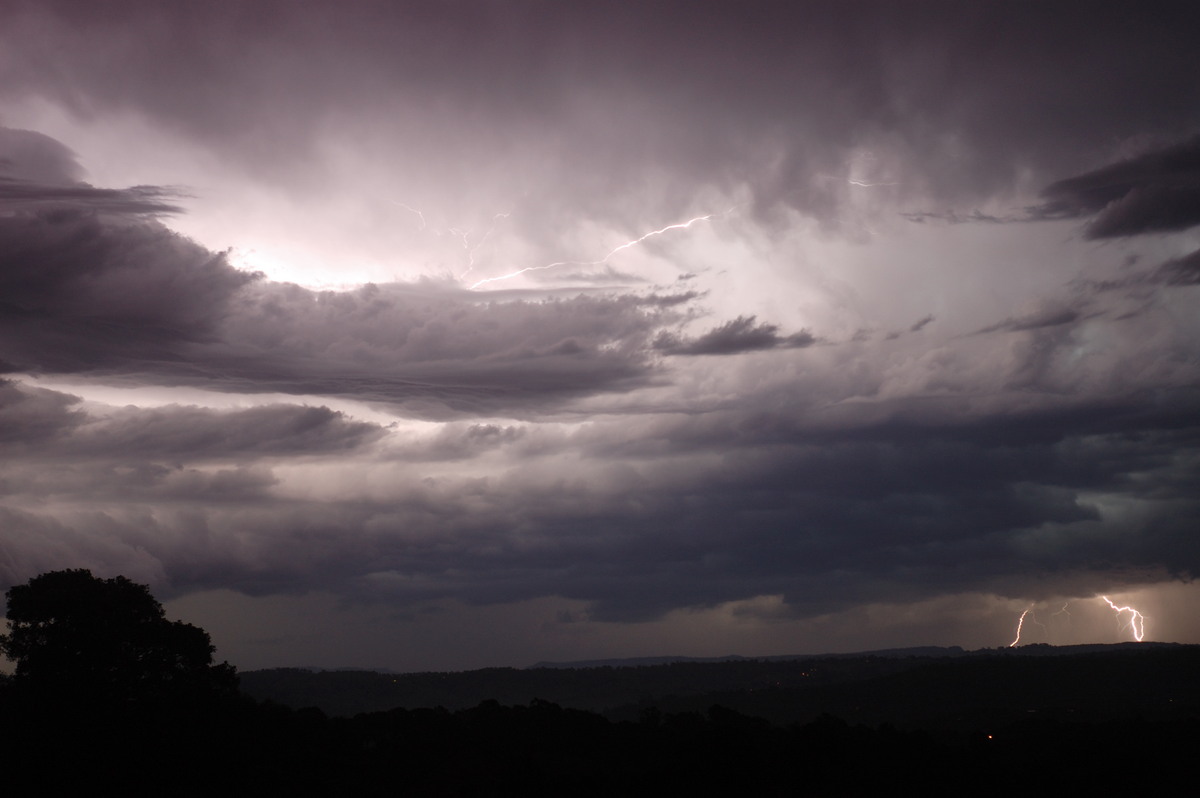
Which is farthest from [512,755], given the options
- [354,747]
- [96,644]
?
[96,644]

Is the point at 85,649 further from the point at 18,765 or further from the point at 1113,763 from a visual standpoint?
the point at 1113,763

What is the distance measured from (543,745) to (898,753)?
3159 centimetres

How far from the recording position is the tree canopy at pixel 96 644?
223ft

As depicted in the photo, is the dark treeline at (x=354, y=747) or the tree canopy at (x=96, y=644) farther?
the tree canopy at (x=96, y=644)

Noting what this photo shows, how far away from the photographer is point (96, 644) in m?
69.5

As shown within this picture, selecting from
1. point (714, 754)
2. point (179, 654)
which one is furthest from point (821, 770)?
point (179, 654)

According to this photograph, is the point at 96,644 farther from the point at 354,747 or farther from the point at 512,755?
the point at 512,755

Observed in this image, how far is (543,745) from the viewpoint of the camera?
91.9 meters

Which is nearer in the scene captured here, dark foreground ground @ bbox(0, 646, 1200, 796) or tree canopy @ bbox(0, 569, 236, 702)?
dark foreground ground @ bbox(0, 646, 1200, 796)

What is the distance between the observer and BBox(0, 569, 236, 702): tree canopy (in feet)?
223

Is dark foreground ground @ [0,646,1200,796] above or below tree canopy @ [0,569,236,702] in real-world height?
below

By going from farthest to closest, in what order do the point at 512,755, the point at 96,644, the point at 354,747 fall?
1. the point at 512,755
2. the point at 354,747
3. the point at 96,644

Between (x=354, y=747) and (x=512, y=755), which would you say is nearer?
(x=354, y=747)

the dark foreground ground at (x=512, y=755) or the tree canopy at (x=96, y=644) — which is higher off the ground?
the tree canopy at (x=96, y=644)
